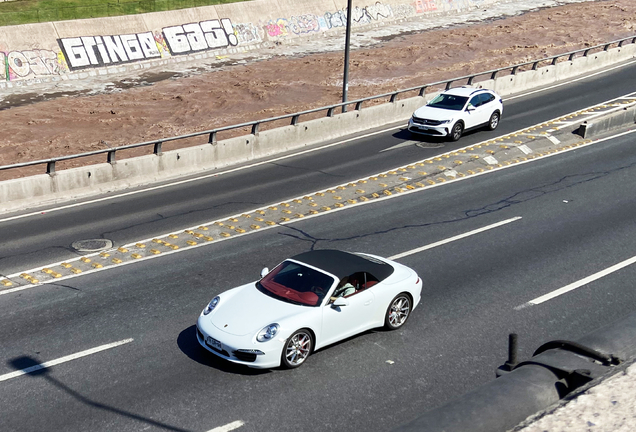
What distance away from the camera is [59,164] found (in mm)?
25953

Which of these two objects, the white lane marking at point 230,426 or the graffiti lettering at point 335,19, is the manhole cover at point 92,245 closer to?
the white lane marking at point 230,426

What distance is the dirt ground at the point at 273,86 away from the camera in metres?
31.4

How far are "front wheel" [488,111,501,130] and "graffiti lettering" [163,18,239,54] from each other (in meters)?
24.3

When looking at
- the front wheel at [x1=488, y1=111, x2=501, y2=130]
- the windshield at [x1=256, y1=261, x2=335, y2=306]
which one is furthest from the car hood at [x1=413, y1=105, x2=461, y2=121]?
the windshield at [x1=256, y1=261, x2=335, y2=306]

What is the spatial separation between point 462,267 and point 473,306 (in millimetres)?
1933

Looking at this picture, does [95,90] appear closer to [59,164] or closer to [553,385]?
[59,164]

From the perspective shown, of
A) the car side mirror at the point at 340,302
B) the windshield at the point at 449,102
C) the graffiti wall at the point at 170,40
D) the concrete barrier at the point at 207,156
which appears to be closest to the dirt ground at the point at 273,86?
the graffiti wall at the point at 170,40

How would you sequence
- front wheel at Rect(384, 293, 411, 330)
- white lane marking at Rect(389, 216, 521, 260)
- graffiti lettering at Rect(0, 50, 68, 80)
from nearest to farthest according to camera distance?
front wheel at Rect(384, 293, 411, 330) < white lane marking at Rect(389, 216, 521, 260) < graffiti lettering at Rect(0, 50, 68, 80)

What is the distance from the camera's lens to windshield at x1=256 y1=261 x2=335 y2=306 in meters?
11.2

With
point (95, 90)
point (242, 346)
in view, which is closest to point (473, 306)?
point (242, 346)

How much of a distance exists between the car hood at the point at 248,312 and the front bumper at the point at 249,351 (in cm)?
15

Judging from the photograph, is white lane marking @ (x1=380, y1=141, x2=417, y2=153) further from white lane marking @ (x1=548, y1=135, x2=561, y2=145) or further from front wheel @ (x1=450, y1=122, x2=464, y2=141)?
white lane marking @ (x1=548, y1=135, x2=561, y2=145)

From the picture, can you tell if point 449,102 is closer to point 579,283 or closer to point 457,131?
point 457,131

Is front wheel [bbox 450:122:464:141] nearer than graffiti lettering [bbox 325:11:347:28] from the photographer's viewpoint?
Yes
